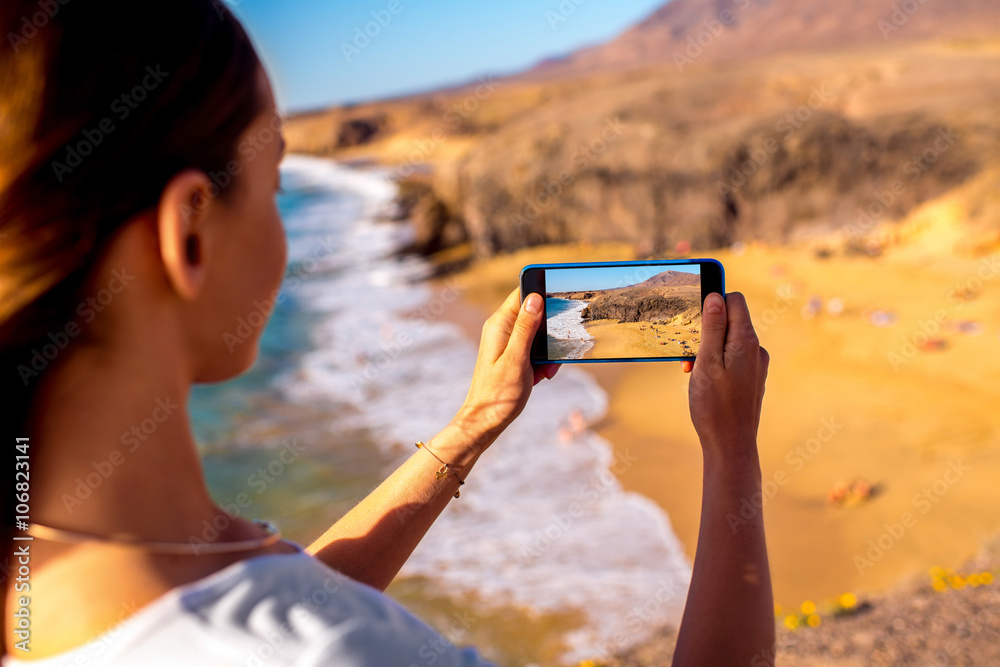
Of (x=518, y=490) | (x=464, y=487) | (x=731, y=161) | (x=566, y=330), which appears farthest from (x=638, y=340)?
(x=731, y=161)

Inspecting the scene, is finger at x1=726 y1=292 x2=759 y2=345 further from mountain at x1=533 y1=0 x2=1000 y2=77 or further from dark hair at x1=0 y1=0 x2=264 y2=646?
mountain at x1=533 y1=0 x2=1000 y2=77

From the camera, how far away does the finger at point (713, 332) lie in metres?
1.35

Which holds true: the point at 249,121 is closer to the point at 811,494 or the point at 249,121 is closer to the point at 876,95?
the point at 811,494

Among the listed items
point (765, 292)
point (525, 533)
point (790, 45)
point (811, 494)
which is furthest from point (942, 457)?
point (790, 45)

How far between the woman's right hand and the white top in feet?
2.31

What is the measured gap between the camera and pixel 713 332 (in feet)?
4.49

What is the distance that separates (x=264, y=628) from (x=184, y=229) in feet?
1.35

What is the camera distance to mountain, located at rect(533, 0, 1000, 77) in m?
53.8

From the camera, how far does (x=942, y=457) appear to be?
19.4ft

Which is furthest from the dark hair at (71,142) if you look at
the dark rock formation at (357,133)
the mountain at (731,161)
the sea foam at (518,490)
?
the dark rock formation at (357,133)

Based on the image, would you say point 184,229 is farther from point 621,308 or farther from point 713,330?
point 621,308

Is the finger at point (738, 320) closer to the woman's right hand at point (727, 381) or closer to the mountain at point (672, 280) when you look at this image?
the woman's right hand at point (727, 381)

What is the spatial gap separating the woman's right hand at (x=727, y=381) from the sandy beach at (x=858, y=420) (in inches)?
157

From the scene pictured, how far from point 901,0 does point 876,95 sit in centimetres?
6941
